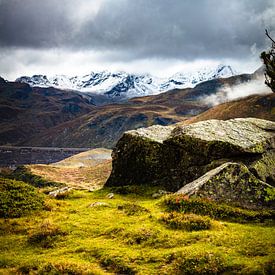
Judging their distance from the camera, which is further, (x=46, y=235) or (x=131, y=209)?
(x=131, y=209)

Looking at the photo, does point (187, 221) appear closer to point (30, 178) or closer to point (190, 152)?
point (190, 152)

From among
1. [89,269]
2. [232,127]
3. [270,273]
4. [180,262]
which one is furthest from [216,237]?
[232,127]

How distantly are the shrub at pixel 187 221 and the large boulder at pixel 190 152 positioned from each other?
9.66 metres

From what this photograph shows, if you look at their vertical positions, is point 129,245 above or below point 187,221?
below

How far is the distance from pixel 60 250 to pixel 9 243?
2799 mm

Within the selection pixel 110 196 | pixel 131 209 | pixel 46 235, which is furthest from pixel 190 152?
pixel 46 235

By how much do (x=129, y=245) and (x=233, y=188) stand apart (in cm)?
774

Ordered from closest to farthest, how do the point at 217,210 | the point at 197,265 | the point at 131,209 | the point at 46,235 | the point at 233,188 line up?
the point at 197,265 < the point at 46,235 < the point at 217,210 < the point at 131,209 < the point at 233,188

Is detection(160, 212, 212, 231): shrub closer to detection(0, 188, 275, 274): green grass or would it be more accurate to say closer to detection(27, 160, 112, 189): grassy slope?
detection(0, 188, 275, 274): green grass

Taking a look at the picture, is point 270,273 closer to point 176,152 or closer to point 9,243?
point 9,243

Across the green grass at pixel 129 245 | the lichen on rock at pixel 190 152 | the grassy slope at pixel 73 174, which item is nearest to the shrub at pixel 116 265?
the green grass at pixel 129 245

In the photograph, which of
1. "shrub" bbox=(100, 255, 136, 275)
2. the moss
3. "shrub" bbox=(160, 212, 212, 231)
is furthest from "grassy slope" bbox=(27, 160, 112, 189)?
"shrub" bbox=(100, 255, 136, 275)

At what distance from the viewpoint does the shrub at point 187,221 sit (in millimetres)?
15750

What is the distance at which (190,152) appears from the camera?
2736 centimetres
